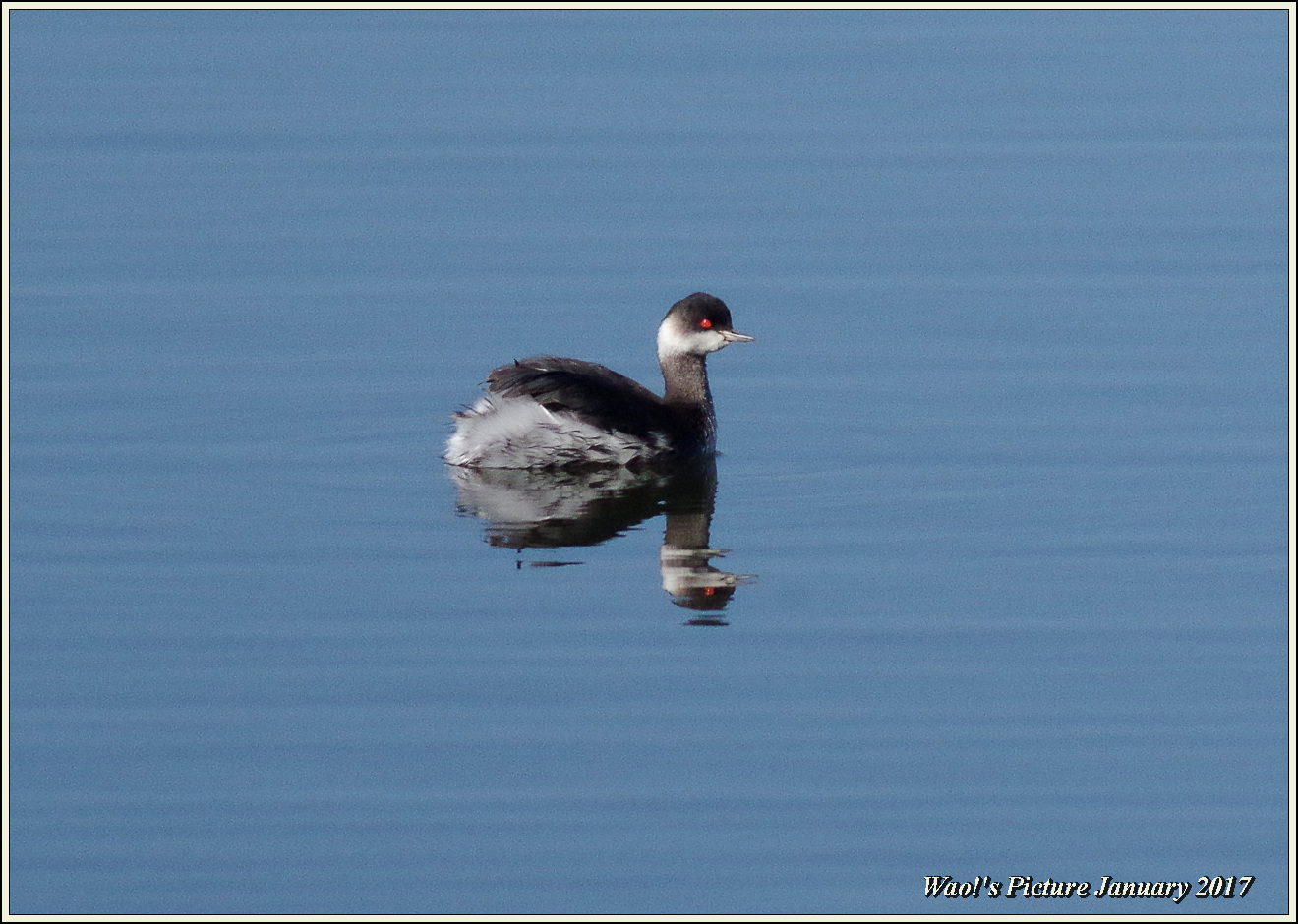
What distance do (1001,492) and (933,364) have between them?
2095mm

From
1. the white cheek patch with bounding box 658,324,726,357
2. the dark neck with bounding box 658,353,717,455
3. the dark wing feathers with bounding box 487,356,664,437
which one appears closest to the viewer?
the dark wing feathers with bounding box 487,356,664,437

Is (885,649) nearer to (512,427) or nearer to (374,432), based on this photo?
(512,427)

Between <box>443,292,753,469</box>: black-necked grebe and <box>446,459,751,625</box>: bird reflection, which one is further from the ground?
<box>443,292,753,469</box>: black-necked grebe

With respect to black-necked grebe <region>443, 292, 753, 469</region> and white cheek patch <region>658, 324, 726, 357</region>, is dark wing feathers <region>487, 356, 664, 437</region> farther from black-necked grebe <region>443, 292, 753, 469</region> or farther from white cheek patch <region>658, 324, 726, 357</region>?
white cheek patch <region>658, 324, 726, 357</region>

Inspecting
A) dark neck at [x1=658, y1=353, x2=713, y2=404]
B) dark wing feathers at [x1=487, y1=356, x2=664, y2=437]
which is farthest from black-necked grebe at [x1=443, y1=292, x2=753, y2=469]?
dark neck at [x1=658, y1=353, x2=713, y2=404]

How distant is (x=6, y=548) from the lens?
30.4 ft

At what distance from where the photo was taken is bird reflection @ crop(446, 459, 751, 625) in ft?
29.2

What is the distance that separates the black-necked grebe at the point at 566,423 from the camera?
1052 centimetres

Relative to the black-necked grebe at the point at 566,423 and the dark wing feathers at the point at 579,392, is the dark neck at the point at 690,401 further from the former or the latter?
the dark wing feathers at the point at 579,392

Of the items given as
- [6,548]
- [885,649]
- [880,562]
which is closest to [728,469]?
[880,562]

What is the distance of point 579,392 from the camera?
34.4 feet

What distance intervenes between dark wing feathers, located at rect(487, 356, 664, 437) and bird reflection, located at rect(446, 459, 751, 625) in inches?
10.7

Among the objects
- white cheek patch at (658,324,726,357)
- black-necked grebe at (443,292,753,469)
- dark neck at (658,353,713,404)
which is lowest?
black-necked grebe at (443,292,753,469)

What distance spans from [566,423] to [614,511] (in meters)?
0.65
